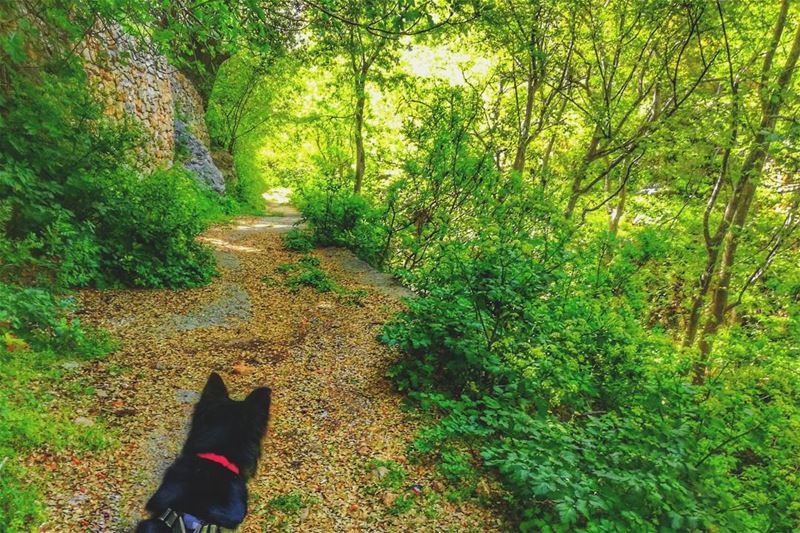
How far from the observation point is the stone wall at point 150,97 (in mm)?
8078

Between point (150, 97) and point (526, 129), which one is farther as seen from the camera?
point (150, 97)

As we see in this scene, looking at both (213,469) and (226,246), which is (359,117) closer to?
(226,246)

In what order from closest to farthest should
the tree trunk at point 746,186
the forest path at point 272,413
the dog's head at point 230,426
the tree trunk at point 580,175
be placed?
1. the dog's head at point 230,426
2. the forest path at point 272,413
3. the tree trunk at point 746,186
4. the tree trunk at point 580,175

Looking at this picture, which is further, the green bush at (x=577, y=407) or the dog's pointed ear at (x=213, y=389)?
the green bush at (x=577, y=407)

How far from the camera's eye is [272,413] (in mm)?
4582

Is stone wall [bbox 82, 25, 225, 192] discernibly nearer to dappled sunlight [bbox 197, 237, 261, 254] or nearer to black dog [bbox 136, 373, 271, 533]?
dappled sunlight [bbox 197, 237, 261, 254]

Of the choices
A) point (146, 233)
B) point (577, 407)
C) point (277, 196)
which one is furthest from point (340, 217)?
point (277, 196)

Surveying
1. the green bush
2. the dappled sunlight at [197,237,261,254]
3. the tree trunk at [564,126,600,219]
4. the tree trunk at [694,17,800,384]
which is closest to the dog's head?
the green bush

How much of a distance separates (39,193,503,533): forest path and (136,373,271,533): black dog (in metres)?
0.90

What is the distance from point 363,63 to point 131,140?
32.0 ft

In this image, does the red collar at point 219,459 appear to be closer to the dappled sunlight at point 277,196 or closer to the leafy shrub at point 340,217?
the leafy shrub at point 340,217

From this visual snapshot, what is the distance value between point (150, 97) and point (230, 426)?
1327 centimetres

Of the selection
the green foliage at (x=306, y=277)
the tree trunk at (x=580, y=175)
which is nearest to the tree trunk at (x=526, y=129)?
the tree trunk at (x=580, y=175)

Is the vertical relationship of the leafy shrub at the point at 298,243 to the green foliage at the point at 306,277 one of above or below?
above
